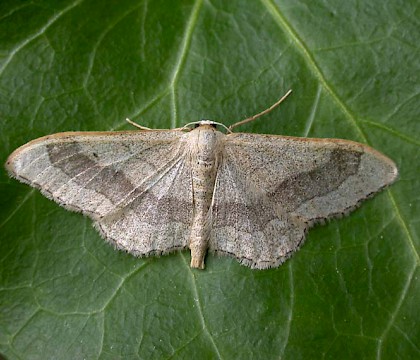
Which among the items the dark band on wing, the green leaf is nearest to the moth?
the dark band on wing

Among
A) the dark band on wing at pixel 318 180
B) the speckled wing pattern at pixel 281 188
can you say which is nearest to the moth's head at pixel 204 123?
the speckled wing pattern at pixel 281 188

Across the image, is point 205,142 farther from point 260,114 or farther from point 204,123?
point 260,114

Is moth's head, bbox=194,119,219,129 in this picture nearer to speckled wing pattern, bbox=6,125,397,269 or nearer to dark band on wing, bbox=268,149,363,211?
speckled wing pattern, bbox=6,125,397,269

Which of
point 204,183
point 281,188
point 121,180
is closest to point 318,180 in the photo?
point 281,188


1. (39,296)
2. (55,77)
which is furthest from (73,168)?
(39,296)

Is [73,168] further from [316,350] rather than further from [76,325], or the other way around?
[316,350]

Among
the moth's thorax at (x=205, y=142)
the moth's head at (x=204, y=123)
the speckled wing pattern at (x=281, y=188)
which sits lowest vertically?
the speckled wing pattern at (x=281, y=188)

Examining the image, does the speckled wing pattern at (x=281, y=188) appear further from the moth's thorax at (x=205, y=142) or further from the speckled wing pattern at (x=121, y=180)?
the speckled wing pattern at (x=121, y=180)
